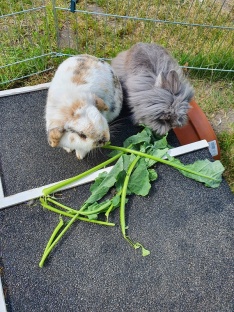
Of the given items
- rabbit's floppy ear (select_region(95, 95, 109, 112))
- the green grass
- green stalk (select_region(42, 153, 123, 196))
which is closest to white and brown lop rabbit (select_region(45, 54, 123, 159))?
rabbit's floppy ear (select_region(95, 95, 109, 112))

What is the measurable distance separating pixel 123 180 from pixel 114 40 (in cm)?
177

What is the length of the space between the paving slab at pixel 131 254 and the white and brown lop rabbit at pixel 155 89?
1.01 feet

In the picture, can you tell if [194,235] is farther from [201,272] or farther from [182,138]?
[182,138]

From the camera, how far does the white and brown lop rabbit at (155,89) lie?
7.04ft

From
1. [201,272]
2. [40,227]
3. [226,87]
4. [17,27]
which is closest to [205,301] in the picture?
[201,272]

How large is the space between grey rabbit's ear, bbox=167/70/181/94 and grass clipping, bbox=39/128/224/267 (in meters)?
0.33

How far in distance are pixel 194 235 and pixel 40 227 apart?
0.89m

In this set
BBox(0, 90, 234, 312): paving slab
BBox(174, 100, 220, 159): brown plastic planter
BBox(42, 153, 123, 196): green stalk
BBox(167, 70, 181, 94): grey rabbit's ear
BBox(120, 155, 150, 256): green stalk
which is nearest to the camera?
BBox(0, 90, 234, 312): paving slab

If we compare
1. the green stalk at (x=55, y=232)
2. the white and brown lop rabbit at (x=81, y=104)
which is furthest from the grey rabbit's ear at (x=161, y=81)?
the green stalk at (x=55, y=232)

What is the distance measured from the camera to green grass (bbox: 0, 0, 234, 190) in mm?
2990

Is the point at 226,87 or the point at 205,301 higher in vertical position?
the point at 226,87

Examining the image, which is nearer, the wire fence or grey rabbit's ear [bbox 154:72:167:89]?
grey rabbit's ear [bbox 154:72:167:89]

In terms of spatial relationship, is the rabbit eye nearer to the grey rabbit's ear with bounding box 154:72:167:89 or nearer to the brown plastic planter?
the grey rabbit's ear with bounding box 154:72:167:89

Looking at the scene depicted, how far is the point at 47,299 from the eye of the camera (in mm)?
1720
